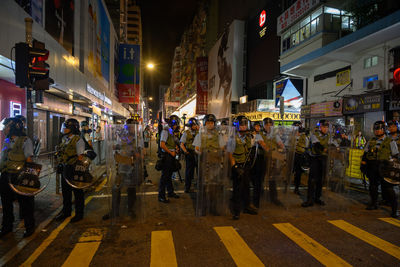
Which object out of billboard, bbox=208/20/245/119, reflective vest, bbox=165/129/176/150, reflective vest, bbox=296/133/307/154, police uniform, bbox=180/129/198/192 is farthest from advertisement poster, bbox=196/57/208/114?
reflective vest, bbox=165/129/176/150

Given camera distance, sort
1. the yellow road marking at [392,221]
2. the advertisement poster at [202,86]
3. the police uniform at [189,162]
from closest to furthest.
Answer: the yellow road marking at [392,221], the police uniform at [189,162], the advertisement poster at [202,86]

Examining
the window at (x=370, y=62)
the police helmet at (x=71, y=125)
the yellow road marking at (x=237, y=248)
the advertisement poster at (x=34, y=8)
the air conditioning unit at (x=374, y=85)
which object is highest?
the advertisement poster at (x=34, y=8)

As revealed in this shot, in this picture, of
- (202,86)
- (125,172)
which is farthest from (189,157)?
(202,86)

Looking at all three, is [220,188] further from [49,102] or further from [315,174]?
[49,102]

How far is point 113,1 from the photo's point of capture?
127ft

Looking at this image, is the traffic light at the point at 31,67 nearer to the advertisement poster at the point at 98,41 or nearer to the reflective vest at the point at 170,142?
the reflective vest at the point at 170,142

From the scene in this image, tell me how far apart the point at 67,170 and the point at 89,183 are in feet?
1.61

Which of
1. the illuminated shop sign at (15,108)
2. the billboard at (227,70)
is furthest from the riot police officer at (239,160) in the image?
the billboard at (227,70)

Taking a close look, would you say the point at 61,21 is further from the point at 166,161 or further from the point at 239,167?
the point at 239,167

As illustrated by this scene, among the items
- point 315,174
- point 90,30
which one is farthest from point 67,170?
point 90,30

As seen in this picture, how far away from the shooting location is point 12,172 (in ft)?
13.5

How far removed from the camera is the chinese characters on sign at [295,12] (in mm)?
15402

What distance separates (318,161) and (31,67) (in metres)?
7.14

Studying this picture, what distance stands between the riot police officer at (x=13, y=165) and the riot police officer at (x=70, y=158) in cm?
67
